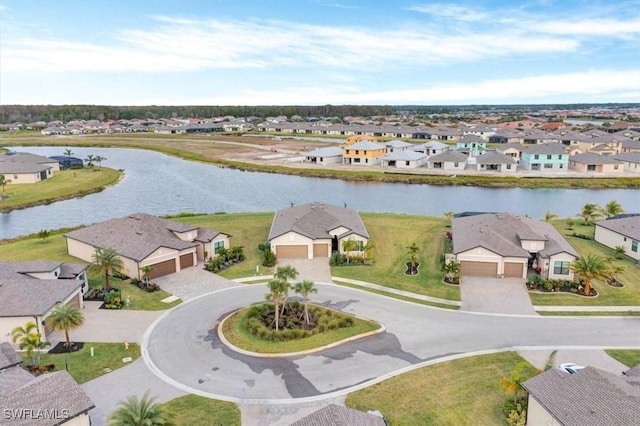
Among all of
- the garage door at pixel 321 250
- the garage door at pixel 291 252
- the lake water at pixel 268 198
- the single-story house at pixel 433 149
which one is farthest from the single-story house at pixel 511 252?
the single-story house at pixel 433 149

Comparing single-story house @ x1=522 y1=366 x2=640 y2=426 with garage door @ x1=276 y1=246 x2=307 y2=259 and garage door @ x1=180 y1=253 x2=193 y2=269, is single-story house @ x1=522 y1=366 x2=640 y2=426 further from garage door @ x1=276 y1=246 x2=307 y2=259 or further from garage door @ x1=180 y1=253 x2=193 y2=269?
garage door @ x1=180 y1=253 x2=193 y2=269

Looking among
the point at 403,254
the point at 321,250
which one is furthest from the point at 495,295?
the point at 321,250

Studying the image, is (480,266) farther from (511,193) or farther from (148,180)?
(148,180)

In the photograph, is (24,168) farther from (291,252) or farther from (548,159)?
(548,159)

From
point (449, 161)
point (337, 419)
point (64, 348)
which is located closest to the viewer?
point (337, 419)

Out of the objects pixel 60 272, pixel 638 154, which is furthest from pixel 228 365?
pixel 638 154

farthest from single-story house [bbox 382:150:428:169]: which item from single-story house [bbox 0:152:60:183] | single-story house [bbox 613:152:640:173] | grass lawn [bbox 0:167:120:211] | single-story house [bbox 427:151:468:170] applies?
single-story house [bbox 0:152:60:183]
